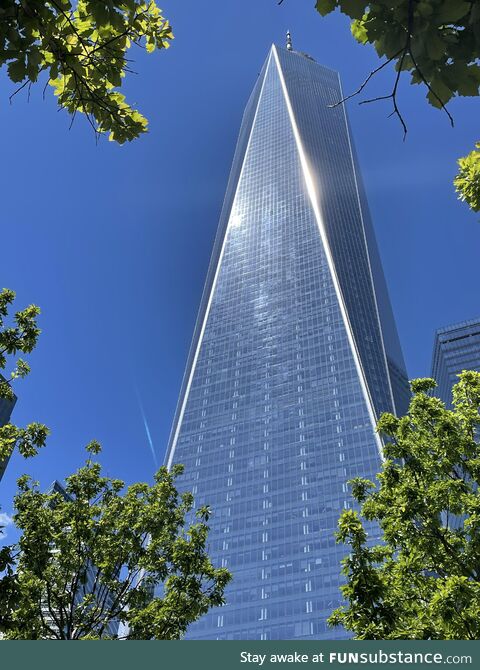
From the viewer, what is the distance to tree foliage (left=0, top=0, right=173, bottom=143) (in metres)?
5.11

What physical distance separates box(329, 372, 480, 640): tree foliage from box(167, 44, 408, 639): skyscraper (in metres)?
95.1

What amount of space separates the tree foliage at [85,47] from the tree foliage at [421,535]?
31.1 ft

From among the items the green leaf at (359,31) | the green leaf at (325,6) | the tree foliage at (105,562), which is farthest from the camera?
the tree foliage at (105,562)

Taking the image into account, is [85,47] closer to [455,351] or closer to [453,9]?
[453,9]

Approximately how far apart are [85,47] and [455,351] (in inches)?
6888

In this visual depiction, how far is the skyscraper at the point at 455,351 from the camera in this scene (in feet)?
527

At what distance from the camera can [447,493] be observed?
12.8 m

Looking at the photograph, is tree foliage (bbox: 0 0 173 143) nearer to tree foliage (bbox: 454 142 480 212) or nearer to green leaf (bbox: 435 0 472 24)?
green leaf (bbox: 435 0 472 24)

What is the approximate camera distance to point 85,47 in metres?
6.05

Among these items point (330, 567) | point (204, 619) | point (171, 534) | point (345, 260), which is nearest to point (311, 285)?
point (345, 260)

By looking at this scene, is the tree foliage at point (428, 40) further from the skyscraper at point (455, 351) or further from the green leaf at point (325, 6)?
the skyscraper at point (455, 351)

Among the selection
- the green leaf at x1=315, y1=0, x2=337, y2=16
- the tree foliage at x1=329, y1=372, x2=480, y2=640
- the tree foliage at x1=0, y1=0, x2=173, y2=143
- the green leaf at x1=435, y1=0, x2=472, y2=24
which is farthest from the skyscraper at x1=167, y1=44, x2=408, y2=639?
the green leaf at x1=435, y1=0, x2=472, y2=24

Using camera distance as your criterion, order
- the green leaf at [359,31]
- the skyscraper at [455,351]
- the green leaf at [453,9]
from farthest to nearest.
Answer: the skyscraper at [455,351]
the green leaf at [359,31]
the green leaf at [453,9]

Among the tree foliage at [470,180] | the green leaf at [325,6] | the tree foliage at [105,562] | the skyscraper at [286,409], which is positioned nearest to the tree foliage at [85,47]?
the green leaf at [325,6]
